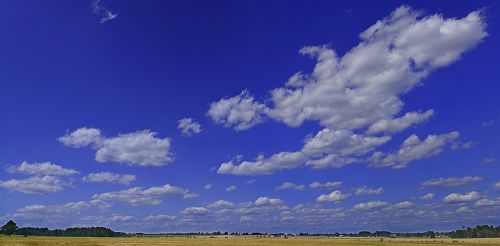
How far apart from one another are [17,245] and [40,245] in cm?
405

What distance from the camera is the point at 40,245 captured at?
94.3 metres

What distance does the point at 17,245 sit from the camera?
91.6 m
